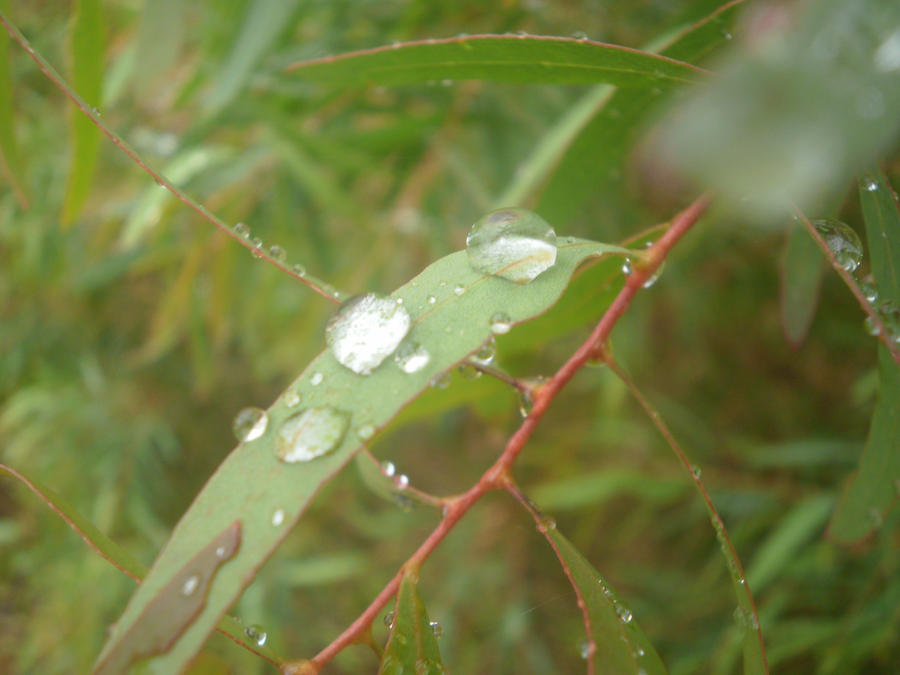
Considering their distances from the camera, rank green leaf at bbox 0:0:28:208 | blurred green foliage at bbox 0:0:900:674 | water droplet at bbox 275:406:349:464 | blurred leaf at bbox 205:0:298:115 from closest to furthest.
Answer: water droplet at bbox 275:406:349:464, green leaf at bbox 0:0:28:208, blurred leaf at bbox 205:0:298:115, blurred green foliage at bbox 0:0:900:674

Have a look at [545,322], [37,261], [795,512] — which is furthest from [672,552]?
[37,261]

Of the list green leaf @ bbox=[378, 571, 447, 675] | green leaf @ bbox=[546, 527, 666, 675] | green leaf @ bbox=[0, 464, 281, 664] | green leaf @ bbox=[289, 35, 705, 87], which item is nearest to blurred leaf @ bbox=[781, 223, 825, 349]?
green leaf @ bbox=[289, 35, 705, 87]

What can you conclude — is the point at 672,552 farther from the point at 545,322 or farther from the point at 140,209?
the point at 140,209

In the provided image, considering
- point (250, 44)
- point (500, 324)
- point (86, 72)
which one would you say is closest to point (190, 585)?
point (500, 324)

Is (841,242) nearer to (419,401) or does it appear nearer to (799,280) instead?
(799,280)

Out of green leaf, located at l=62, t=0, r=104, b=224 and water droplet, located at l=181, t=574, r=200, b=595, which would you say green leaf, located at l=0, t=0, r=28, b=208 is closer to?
green leaf, located at l=62, t=0, r=104, b=224

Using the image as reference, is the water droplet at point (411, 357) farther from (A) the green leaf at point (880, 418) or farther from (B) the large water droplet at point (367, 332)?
(A) the green leaf at point (880, 418)

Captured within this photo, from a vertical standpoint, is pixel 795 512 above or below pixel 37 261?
below
